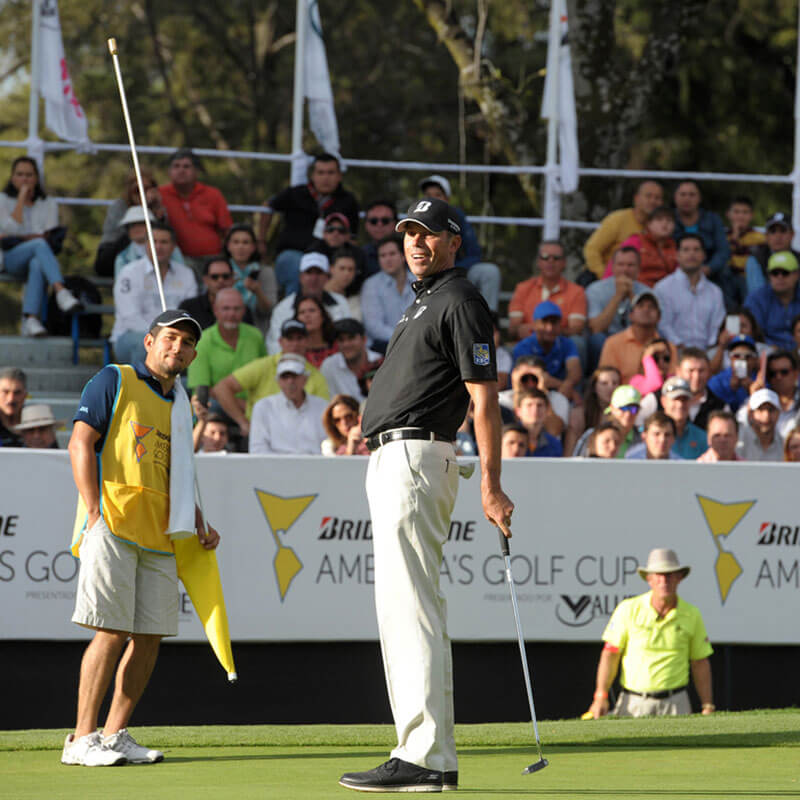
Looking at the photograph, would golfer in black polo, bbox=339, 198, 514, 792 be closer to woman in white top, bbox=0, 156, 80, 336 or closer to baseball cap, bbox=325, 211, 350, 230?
woman in white top, bbox=0, 156, 80, 336

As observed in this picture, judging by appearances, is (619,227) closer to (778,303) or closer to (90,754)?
(778,303)

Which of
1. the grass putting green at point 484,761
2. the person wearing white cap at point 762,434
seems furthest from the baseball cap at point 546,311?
the grass putting green at point 484,761

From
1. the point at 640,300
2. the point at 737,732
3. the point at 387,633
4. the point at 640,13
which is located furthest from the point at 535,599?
the point at 640,13

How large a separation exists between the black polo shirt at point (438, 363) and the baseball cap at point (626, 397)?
5.84 meters

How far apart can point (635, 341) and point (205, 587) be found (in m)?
6.64

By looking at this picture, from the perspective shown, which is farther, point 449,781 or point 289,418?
point 289,418

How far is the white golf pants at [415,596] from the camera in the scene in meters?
5.64

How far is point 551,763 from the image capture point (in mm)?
6551

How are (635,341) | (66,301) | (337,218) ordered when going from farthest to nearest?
(337,218), (66,301), (635,341)

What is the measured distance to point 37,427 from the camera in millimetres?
10758

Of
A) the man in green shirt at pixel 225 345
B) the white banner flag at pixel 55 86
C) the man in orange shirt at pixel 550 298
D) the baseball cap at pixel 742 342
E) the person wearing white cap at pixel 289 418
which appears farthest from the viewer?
the white banner flag at pixel 55 86

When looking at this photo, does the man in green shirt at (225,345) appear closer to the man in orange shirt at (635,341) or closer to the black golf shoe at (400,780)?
the man in orange shirt at (635,341)

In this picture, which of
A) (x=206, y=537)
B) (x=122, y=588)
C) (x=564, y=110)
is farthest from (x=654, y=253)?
(x=122, y=588)

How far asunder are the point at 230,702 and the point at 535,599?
1972 mm
